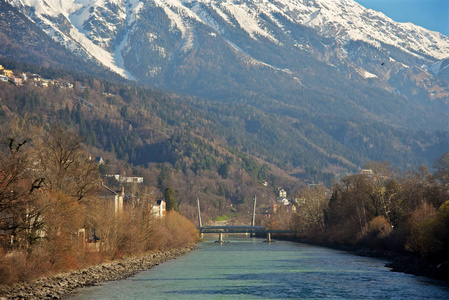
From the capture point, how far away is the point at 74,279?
2805 inches

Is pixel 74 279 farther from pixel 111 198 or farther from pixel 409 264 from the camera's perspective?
pixel 409 264

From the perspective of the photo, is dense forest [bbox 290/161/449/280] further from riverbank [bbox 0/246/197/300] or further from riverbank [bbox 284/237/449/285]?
riverbank [bbox 0/246/197/300]

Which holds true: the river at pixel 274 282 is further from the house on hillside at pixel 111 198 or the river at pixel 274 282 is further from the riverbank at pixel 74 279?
the house on hillside at pixel 111 198

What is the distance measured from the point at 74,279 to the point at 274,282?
934 inches

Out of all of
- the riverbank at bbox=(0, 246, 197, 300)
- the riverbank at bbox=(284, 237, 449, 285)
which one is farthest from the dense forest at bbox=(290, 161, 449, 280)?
the riverbank at bbox=(0, 246, 197, 300)

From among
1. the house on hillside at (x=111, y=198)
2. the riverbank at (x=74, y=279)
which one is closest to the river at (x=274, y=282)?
the riverbank at (x=74, y=279)

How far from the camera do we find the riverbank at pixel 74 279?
60.0 meters

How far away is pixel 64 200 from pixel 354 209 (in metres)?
72.1

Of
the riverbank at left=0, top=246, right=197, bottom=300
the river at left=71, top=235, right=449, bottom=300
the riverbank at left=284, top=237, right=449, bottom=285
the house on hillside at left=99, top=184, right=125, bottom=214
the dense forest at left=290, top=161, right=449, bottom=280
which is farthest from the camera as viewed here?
the house on hillside at left=99, top=184, right=125, bottom=214

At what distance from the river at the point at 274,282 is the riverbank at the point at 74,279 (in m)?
1.80

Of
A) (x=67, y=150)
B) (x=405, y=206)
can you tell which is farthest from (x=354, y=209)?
(x=67, y=150)

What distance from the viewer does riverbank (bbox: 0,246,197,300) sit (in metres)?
60.0

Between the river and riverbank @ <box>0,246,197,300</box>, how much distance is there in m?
1.80

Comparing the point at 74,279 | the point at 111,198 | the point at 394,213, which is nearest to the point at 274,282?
the point at 74,279
